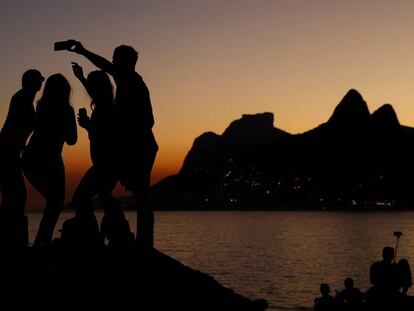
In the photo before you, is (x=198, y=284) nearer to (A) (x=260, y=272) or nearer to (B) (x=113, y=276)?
(B) (x=113, y=276)

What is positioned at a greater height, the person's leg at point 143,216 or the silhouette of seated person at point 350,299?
the person's leg at point 143,216

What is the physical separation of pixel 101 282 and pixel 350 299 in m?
11.1

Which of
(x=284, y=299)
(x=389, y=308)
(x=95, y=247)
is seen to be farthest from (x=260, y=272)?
(x=95, y=247)

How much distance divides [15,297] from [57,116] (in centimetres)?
244

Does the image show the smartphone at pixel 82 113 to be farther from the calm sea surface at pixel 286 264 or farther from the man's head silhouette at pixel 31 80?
the calm sea surface at pixel 286 264

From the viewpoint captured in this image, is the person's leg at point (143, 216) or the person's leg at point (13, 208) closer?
the person's leg at point (143, 216)

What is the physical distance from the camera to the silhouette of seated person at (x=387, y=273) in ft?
48.2

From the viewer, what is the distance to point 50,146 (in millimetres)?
9023

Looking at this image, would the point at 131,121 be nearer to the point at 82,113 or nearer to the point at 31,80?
the point at 82,113

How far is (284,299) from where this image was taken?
62500mm

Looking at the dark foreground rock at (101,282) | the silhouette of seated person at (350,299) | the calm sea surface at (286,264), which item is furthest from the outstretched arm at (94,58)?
the calm sea surface at (286,264)

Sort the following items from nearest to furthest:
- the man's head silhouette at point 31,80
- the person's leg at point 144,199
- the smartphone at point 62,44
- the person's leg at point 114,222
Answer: the smartphone at point 62,44
the person's leg at point 144,199
the man's head silhouette at point 31,80
the person's leg at point 114,222

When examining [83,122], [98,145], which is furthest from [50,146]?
[98,145]

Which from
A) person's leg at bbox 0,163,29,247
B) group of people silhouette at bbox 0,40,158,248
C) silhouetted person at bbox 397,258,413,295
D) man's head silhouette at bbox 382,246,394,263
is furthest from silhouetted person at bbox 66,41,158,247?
silhouetted person at bbox 397,258,413,295
